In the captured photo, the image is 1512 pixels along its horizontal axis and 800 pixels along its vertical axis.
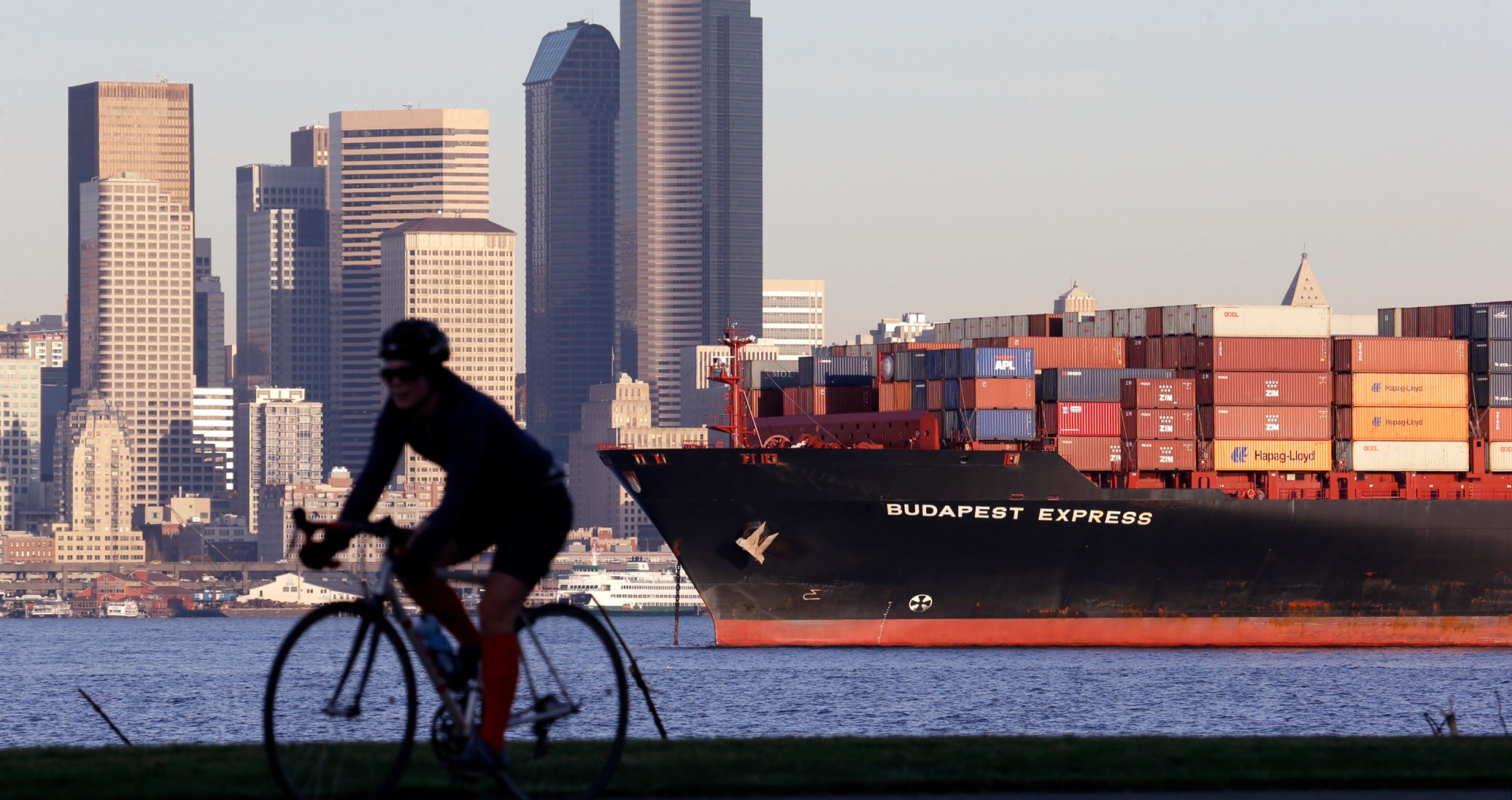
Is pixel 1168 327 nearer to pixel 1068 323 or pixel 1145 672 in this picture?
pixel 1068 323

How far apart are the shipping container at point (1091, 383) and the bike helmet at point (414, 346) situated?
43486mm

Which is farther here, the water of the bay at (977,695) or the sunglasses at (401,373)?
the water of the bay at (977,695)

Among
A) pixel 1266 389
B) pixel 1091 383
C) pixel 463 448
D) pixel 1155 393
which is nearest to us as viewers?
pixel 463 448

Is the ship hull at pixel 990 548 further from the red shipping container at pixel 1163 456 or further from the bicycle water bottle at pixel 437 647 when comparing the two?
the bicycle water bottle at pixel 437 647

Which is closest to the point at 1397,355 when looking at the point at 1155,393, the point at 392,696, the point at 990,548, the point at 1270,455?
the point at 1270,455

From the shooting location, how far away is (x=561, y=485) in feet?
32.3

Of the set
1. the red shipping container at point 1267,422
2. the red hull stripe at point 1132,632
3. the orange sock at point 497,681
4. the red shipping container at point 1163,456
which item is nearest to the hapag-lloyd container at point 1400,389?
the red shipping container at point 1267,422

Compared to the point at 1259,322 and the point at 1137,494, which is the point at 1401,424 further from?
the point at 1137,494

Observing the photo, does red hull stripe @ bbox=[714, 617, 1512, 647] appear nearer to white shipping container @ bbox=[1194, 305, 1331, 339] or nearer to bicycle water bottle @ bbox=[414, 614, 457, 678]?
white shipping container @ bbox=[1194, 305, 1331, 339]

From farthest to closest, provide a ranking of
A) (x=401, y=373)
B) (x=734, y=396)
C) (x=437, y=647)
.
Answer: (x=734, y=396) < (x=437, y=647) < (x=401, y=373)

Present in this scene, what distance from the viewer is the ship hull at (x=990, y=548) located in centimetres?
5003

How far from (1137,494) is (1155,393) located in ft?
9.66

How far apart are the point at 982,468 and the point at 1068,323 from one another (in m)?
9.91

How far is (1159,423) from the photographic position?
52250mm
